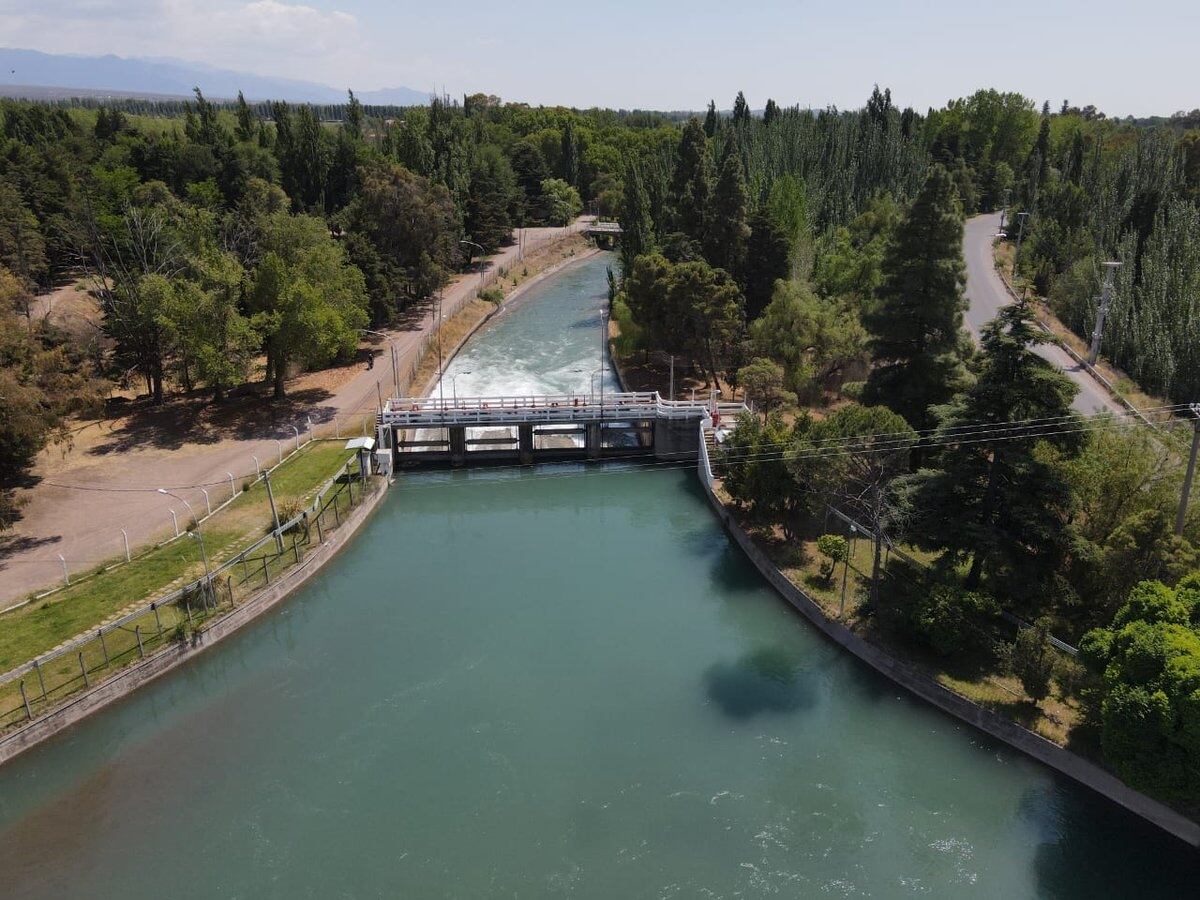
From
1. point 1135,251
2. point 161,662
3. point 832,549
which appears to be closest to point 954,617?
point 832,549

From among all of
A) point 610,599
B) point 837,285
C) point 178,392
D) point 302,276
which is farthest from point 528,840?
point 837,285

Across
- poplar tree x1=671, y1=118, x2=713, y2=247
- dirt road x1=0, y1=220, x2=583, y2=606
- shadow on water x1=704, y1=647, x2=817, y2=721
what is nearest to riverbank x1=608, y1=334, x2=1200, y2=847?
shadow on water x1=704, y1=647, x2=817, y2=721

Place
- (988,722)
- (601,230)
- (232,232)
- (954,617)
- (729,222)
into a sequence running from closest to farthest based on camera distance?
1. (988,722)
2. (954,617)
3. (729,222)
4. (232,232)
5. (601,230)

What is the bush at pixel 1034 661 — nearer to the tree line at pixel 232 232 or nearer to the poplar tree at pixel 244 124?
the tree line at pixel 232 232

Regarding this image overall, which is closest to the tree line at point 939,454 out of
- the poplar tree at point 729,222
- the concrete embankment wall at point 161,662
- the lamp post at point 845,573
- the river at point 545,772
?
the poplar tree at point 729,222

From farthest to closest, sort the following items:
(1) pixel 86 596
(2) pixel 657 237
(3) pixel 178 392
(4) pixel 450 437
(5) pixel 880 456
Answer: (2) pixel 657 237, (3) pixel 178 392, (4) pixel 450 437, (5) pixel 880 456, (1) pixel 86 596

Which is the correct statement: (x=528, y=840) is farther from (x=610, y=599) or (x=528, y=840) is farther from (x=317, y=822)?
(x=610, y=599)

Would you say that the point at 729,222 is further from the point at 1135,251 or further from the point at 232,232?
the point at 232,232
